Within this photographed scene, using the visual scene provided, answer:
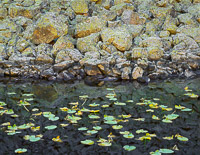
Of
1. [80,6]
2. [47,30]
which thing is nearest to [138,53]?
[47,30]

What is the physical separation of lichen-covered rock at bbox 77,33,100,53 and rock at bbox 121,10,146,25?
1720 mm

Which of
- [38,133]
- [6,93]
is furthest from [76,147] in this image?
[6,93]

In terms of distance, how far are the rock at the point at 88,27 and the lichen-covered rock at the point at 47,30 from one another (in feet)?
2.14

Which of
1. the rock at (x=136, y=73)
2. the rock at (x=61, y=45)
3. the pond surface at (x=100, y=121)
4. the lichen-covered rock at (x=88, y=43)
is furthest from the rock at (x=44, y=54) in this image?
the rock at (x=136, y=73)

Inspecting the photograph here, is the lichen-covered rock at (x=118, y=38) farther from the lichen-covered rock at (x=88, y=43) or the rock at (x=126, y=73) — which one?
the rock at (x=126, y=73)

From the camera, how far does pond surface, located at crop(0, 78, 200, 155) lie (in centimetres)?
382

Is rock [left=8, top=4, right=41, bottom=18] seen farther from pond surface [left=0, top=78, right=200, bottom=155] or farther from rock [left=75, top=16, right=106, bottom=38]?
pond surface [left=0, top=78, right=200, bottom=155]

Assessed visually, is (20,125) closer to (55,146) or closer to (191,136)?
(55,146)

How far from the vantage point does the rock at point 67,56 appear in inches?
383

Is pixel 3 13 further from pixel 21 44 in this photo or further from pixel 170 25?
pixel 170 25

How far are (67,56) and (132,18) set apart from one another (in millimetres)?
3597

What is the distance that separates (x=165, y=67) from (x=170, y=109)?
4.43 m

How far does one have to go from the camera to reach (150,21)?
11.7 m

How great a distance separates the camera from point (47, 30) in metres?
10.4
